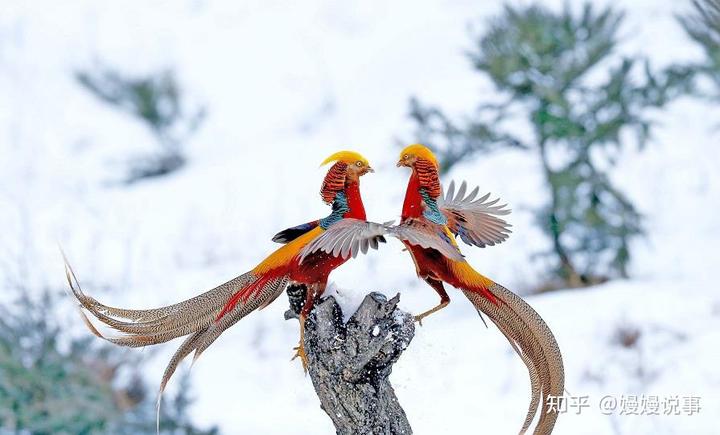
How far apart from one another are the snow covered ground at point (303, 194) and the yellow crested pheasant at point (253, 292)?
0.12 m

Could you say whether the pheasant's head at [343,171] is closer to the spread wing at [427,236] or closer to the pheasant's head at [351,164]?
the pheasant's head at [351,164]

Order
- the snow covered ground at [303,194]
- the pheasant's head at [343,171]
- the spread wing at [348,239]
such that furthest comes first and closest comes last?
the snow covered ground at [303,194] < the pheasant's head at [343,171] < the spread wing at [348,239]

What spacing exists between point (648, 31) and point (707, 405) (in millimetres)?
4241

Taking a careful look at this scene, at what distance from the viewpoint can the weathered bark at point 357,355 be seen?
185 cm

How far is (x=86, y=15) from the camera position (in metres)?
10.3

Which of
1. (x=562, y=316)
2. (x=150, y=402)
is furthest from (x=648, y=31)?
(x=150, y=402)

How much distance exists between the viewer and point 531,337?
6.23 ft

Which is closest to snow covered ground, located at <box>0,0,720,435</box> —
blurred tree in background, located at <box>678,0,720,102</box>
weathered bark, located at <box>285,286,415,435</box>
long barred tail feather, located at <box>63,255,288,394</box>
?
weathered bark, located at <box>285,286,415,435</box>

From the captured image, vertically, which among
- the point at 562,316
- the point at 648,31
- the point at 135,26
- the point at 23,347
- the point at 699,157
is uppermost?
the point at 135,26

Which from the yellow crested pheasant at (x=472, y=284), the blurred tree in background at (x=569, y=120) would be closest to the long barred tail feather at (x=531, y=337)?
the yellow crested pheasant at (x=472, y=284)

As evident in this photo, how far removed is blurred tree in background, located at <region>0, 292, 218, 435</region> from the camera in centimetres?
359

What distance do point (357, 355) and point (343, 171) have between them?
33cm

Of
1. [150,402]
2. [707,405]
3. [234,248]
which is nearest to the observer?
[707,405]

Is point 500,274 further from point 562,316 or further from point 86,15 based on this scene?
point 86,15
